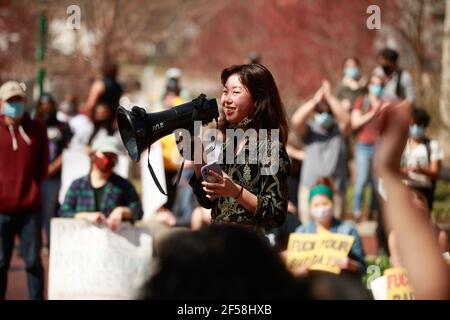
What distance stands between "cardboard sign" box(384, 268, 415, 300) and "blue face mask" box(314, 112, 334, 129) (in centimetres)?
427

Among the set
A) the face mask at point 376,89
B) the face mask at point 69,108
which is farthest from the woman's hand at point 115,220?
the face mask at point 69,108

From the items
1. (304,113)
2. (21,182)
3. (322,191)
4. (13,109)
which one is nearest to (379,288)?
(322,191)

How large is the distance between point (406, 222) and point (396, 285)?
4.79m

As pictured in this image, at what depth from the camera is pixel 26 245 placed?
8133 mm

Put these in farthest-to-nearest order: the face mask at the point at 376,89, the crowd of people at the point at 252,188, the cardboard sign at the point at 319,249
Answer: the face mask at the point at 376,89, the cardboard sign at the point at 319,249, the crowd of people at the point at 252,188

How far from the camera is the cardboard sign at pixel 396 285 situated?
6.62m

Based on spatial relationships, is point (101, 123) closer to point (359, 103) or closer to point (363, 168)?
point (359, 103)

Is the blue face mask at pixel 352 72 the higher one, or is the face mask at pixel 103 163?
the blue face mask at pixel 352 72

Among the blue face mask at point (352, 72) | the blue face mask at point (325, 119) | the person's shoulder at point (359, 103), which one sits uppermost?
the blue face mask at point (352, 72)

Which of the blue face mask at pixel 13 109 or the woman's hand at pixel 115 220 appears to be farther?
the blue face mask at pixel 13 109

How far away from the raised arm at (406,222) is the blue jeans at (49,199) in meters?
Answer: 8.76

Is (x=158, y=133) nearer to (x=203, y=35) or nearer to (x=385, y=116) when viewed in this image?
(x=385, y=116)

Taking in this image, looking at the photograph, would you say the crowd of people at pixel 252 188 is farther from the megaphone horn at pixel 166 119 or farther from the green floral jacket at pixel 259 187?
the megaphone horn at pixel 166 119

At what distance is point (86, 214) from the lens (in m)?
8.05
